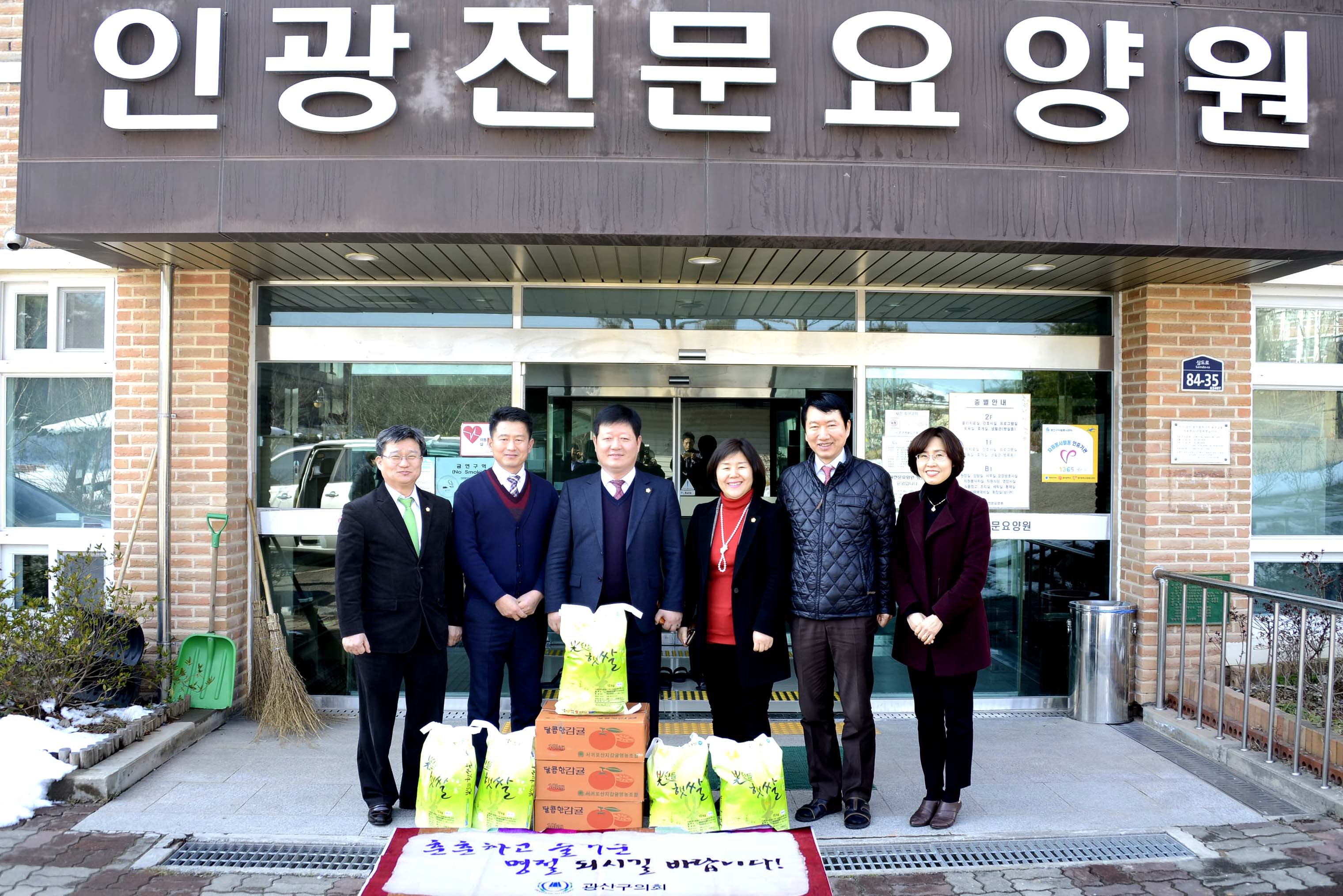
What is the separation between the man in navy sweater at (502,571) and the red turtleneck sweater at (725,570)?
2.63 ft

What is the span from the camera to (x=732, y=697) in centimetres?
425

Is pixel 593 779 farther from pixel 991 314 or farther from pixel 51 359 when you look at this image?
pixel 51 359

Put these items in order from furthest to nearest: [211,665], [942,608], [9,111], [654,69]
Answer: [9,111] < [211,665] < [654,69] < [942,608]

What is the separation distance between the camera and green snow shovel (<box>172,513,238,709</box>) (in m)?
5.40

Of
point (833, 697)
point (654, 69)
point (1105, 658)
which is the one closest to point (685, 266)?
point (654, 69)

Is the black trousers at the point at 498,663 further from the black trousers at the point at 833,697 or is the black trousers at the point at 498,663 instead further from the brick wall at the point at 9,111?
the brick wall at the point at 9,111

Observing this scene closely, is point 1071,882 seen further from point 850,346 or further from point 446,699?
point 446,699

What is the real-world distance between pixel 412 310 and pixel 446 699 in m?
2.68

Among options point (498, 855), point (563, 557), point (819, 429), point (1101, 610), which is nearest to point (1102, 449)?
point (1101, 610)

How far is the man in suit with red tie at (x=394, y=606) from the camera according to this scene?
3.99 metres

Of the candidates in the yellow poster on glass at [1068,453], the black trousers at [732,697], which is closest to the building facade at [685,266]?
the yellow poster on glass at [1068,453]

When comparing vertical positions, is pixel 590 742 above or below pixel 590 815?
above

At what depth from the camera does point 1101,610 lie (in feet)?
18.8

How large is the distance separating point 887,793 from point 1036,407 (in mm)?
2950
